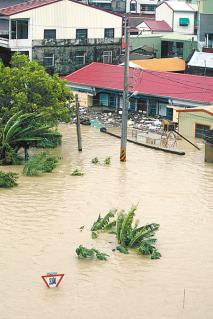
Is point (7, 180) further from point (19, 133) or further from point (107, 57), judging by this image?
point (107, 57)

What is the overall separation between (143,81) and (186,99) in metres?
4.54

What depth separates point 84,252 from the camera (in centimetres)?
1811

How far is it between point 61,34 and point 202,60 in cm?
1026

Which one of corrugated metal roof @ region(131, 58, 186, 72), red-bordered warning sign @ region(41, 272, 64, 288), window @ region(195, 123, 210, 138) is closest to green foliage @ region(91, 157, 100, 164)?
window @ region(195, 123, 210, 138)

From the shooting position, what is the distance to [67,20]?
158 feet

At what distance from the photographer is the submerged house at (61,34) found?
152 ft

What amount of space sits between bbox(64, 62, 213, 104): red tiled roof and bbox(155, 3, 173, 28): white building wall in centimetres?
2337

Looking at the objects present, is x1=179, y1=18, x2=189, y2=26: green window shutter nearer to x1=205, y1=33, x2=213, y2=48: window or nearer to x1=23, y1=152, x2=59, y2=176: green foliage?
x1=205, y1=33, x2=213, y2=48: window

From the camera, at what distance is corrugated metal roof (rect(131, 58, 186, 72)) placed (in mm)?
47156

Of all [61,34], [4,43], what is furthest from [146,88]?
[4,43]

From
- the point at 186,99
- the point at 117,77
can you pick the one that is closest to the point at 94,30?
the point at 117,77

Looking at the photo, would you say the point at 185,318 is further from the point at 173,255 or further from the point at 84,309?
the point at 173,255

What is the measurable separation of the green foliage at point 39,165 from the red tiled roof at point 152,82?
1097cm

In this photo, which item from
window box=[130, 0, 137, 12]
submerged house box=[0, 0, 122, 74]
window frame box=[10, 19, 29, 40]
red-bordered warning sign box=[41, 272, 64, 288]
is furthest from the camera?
window box=[130, 0, 137, 12]
